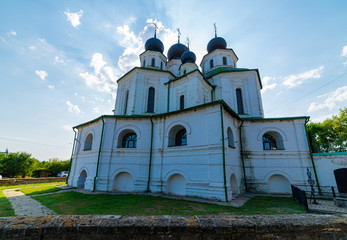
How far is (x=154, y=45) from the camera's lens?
812 inches

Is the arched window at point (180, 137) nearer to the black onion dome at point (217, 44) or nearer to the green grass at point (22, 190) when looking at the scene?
the green grass at point (22, 190)

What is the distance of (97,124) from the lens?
14.2m

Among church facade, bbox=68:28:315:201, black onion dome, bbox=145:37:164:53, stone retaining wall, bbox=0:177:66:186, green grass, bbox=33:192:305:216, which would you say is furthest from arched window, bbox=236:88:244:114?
stone retaining wall, bbox=0:177:66:186

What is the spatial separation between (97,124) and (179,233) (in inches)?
545

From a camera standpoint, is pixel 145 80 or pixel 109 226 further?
pixel 145 80

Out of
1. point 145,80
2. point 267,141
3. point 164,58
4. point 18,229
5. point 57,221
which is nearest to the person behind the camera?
point 18,229

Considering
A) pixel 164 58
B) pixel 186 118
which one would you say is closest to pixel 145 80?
pixel 164 58

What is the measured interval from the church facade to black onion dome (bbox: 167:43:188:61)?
8.10 m

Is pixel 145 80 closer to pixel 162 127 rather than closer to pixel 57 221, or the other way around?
pixel 162 127

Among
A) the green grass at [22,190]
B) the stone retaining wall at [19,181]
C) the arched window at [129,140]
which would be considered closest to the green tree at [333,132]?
the arched window at [129,140]

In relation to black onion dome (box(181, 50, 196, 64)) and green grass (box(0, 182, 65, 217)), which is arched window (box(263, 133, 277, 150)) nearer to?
black onion dome (box(181, 50, 196, 64))

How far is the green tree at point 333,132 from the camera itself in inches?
980

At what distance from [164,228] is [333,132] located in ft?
120

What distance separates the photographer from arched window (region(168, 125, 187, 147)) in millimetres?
12591
